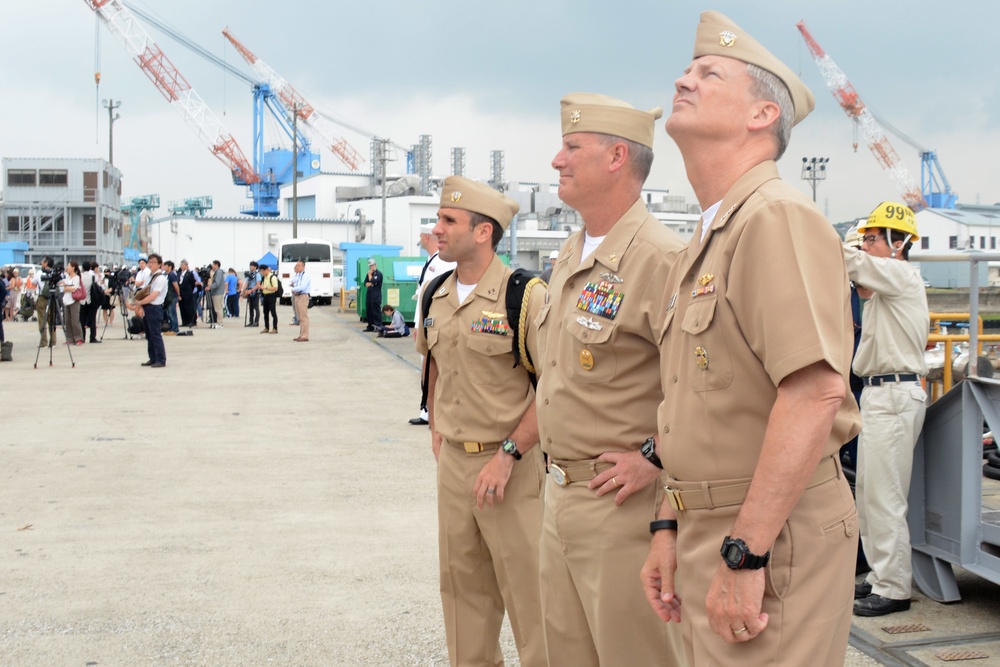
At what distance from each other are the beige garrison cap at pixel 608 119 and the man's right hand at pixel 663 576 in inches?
47.4

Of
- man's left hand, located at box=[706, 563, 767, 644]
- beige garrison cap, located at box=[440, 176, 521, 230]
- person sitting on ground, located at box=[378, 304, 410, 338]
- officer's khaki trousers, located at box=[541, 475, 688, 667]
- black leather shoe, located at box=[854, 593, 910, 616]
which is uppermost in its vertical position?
beige garrison cap, located at box=[440, 176, 521, 230]

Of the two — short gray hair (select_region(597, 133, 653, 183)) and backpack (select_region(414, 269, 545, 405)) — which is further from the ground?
short gray hair (select_region(597, 133, 653, 183))

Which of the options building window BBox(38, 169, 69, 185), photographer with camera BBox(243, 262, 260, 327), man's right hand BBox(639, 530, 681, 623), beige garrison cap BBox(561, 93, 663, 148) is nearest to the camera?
man's right hand BBox(639, 530, 681, 623)

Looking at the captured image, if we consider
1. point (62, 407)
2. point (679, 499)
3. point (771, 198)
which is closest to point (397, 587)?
point (679, 499)

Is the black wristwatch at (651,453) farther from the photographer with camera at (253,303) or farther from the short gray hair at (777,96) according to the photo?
the photographer with camera at (253,303)

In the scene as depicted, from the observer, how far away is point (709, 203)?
87.6 inches

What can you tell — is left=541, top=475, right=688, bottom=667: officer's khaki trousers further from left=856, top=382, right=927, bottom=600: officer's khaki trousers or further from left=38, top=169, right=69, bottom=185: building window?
left=38, top=169, right=69, bottom=185: building window

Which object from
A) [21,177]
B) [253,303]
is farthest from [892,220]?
[21,177]

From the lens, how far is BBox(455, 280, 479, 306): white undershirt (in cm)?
378

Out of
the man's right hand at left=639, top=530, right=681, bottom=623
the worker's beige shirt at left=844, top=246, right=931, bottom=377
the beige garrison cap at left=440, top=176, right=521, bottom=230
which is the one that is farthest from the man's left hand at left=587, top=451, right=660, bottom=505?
the worker's beige shirt at left=844, top=246, right=931, bottom=377

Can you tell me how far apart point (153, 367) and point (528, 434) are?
14255 mm

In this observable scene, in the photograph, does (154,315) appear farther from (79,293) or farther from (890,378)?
(890,378)

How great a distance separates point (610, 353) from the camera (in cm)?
269

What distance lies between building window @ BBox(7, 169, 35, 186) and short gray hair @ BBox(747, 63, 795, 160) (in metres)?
87.1
